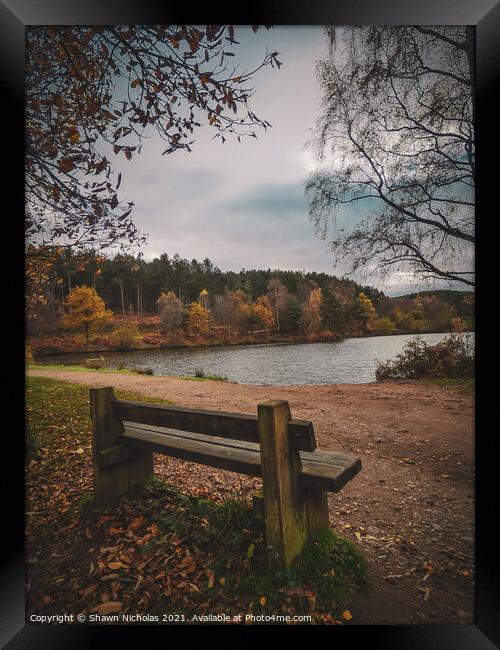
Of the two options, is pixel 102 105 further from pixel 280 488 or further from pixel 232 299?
pixel 280 488

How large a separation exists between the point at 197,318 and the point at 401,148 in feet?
7.85

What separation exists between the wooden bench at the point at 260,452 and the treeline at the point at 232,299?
3.23ft

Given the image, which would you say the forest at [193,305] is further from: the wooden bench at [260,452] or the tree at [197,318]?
the wooden bench at [260,452]

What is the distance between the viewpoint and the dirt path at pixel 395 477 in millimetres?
2023

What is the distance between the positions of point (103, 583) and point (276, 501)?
4.71ft

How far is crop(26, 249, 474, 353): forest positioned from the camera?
2672 mm

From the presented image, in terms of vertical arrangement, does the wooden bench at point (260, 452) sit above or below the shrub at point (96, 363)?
below

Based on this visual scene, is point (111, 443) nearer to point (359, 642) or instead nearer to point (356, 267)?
point (359, 642)

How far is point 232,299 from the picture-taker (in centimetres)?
298

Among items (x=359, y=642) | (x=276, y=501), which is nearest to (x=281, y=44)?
(x=276, y=501)

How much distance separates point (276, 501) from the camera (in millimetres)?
1719

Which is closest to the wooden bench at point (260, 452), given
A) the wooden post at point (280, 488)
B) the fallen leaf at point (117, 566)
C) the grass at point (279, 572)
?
the wooden post at point (280, 488)

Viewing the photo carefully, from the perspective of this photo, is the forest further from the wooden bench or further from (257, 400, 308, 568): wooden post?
(257, 400, 308, 568): wooden post
